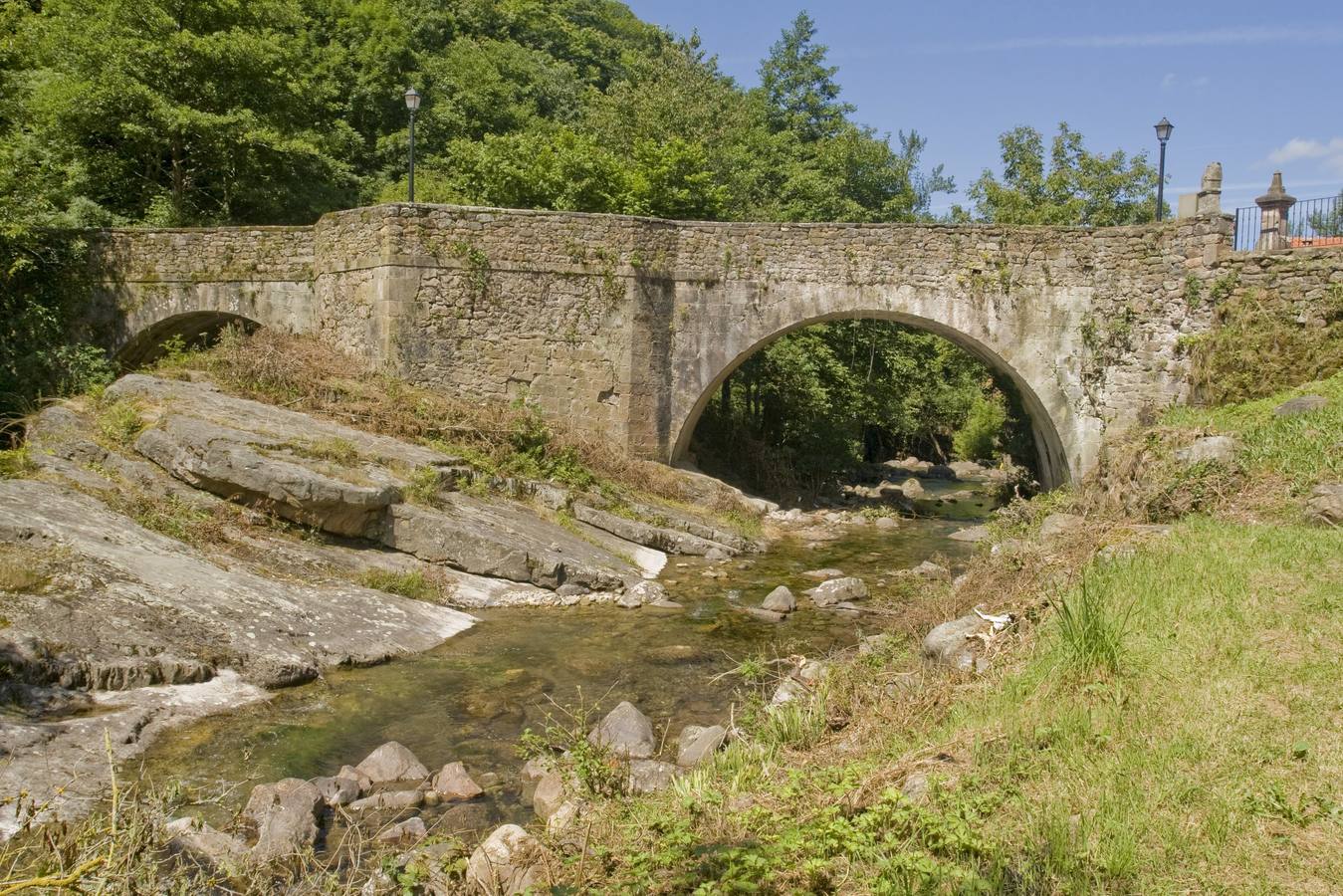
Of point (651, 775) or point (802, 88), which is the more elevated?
point (802, 88)

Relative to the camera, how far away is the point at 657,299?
632 inches

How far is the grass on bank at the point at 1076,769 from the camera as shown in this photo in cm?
391

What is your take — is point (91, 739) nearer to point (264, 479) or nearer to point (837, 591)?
point (264, 479)

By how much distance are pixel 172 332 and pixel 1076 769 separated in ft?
60.3

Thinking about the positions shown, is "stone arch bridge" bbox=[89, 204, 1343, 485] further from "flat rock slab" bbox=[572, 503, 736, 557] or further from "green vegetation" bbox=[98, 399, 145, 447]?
→ "green vegetation" bbox=[98, 399, 145, 447]

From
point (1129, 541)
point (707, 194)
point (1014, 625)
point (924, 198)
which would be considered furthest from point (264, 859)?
point (924, 198)

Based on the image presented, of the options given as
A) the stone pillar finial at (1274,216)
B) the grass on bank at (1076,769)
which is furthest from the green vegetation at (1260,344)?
the grass on bank at (1076,769)

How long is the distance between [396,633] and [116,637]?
7.97 ft

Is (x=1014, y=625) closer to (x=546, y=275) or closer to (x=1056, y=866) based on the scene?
(x=1056, y=866)

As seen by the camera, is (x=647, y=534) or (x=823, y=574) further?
(x=647, y=534)

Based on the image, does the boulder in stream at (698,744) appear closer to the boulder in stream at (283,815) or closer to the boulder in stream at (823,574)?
the boulder in stream at (283,815)

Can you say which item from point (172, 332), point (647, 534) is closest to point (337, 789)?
point (647, 534)

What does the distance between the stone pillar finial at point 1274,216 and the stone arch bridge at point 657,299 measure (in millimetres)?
1404

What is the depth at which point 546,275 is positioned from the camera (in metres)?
16.0
